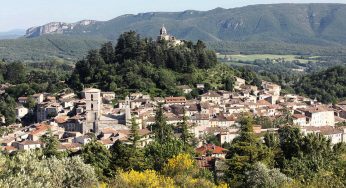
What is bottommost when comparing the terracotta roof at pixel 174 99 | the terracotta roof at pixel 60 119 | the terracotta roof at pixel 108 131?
the terracotta roof at pixel 108 131

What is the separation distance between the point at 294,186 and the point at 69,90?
52424mm

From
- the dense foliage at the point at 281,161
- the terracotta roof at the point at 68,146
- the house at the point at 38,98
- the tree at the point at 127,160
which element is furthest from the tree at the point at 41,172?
the house at the point at 38,98

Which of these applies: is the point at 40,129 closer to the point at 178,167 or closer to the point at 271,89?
the point at 178,167

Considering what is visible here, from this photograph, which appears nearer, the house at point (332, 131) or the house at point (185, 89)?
the house at point (332, 131)

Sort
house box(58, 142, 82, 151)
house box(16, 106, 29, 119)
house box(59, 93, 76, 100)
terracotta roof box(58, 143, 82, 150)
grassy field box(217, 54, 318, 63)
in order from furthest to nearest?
grassy field box(217, 54, 318, 63) → house box(59, 93, 76, 100) → house box(16, 106, 29, 119) → terracotta roof box(58, 143, 82, 150) → house box(58, 142, 82, 151)

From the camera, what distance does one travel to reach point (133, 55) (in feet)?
233

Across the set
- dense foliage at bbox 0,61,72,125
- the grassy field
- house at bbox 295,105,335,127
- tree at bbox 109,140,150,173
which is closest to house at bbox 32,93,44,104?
dense foliage at bbox 0,61,72,125

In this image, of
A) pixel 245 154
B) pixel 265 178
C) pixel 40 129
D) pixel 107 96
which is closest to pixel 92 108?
pixel 40 129

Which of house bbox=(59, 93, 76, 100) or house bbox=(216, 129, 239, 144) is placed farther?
house bbox=(59, 93, 76, 100)

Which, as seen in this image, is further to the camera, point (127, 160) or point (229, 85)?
point (229, 85)

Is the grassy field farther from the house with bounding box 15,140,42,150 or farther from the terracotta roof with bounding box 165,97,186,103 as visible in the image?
the house with bounding box 15,140,42,150

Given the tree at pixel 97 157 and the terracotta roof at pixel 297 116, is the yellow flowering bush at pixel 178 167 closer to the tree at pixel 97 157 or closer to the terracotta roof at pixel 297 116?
the tree at pixel 97 157

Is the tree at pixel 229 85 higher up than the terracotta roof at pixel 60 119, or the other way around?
the tree at pixel 229 85

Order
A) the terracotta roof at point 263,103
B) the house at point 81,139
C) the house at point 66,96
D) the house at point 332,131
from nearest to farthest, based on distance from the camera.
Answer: the house at point 81,139 < the house at point 332,131 < the house at point 66,96 < the terracotta roof at point 263,103
